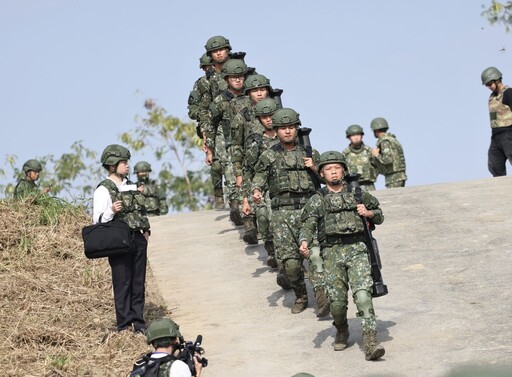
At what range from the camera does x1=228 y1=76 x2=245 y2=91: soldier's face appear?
1708 cm

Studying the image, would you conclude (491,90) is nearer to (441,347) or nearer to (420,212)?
(420,212)

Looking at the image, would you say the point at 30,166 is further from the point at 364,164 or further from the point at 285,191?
the point at 285,191

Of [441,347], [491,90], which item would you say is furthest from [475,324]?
[491,90]

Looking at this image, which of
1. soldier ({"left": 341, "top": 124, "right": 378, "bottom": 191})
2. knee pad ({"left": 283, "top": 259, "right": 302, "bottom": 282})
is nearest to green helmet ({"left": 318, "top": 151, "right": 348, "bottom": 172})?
knee pad ({"left": 283, "top": 259, "right": 302, "bottom": 282})

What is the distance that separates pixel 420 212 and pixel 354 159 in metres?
4.49

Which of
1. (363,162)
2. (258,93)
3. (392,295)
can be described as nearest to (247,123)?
(258,93)

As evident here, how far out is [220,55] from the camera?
18.1 metres

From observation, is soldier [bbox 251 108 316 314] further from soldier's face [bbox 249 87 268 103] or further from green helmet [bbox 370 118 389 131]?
green helmet [bbox 370 118 389 131]

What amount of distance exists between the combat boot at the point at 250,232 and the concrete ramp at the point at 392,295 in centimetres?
13

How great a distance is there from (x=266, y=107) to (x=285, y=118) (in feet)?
3.53

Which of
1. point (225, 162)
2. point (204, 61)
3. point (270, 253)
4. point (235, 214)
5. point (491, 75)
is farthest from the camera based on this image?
point (491, 75)

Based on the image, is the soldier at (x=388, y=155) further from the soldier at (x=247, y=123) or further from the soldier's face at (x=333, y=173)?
the soldier's face at (x=333, y=173)

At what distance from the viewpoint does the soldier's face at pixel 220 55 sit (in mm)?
18141

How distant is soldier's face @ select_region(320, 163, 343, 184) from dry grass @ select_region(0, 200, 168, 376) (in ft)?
7.48
